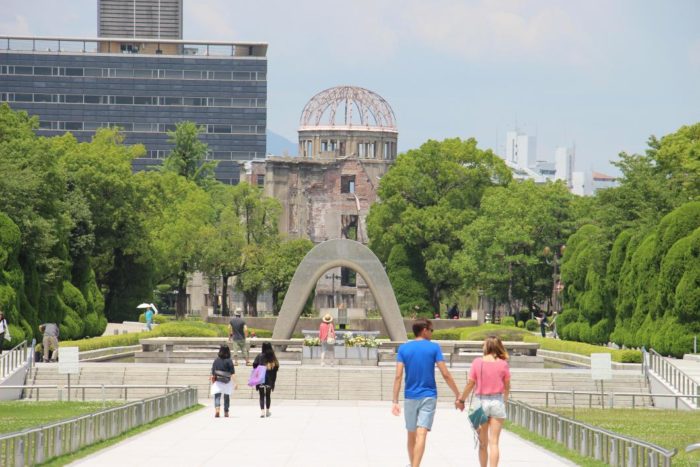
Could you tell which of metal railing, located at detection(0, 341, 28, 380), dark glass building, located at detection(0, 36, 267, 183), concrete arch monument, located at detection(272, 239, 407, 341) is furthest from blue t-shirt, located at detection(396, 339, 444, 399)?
dark glass building, located at detection(0, 36, 267, 183)

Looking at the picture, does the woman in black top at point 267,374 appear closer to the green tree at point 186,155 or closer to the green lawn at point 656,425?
the green lawn at point 656,425

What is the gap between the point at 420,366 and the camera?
21.1m

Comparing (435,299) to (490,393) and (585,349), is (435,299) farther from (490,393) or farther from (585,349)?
(490,393)

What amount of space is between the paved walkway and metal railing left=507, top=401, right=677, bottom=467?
514mm

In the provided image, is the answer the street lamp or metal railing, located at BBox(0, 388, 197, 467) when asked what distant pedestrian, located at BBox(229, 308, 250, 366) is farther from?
the street lamp

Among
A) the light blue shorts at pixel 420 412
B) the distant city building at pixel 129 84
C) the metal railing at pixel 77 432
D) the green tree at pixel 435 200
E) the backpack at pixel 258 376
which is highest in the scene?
the distant city building at pixel 129 84

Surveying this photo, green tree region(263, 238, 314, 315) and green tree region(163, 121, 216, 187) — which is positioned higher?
green tree region(163, 121, 216, 187)

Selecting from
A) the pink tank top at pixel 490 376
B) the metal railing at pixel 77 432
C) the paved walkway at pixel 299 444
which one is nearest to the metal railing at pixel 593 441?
the paved walkway at pixel 299 444

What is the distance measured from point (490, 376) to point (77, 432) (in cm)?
720

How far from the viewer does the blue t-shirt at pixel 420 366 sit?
21016 mm

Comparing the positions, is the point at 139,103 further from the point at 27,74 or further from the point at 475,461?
the point at 475,461

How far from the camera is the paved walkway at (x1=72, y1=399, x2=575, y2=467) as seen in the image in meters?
23.7

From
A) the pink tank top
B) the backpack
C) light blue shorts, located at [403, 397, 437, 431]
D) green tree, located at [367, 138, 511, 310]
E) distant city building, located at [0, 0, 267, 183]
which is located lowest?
the backpack

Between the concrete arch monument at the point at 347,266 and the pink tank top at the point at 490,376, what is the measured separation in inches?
1453
